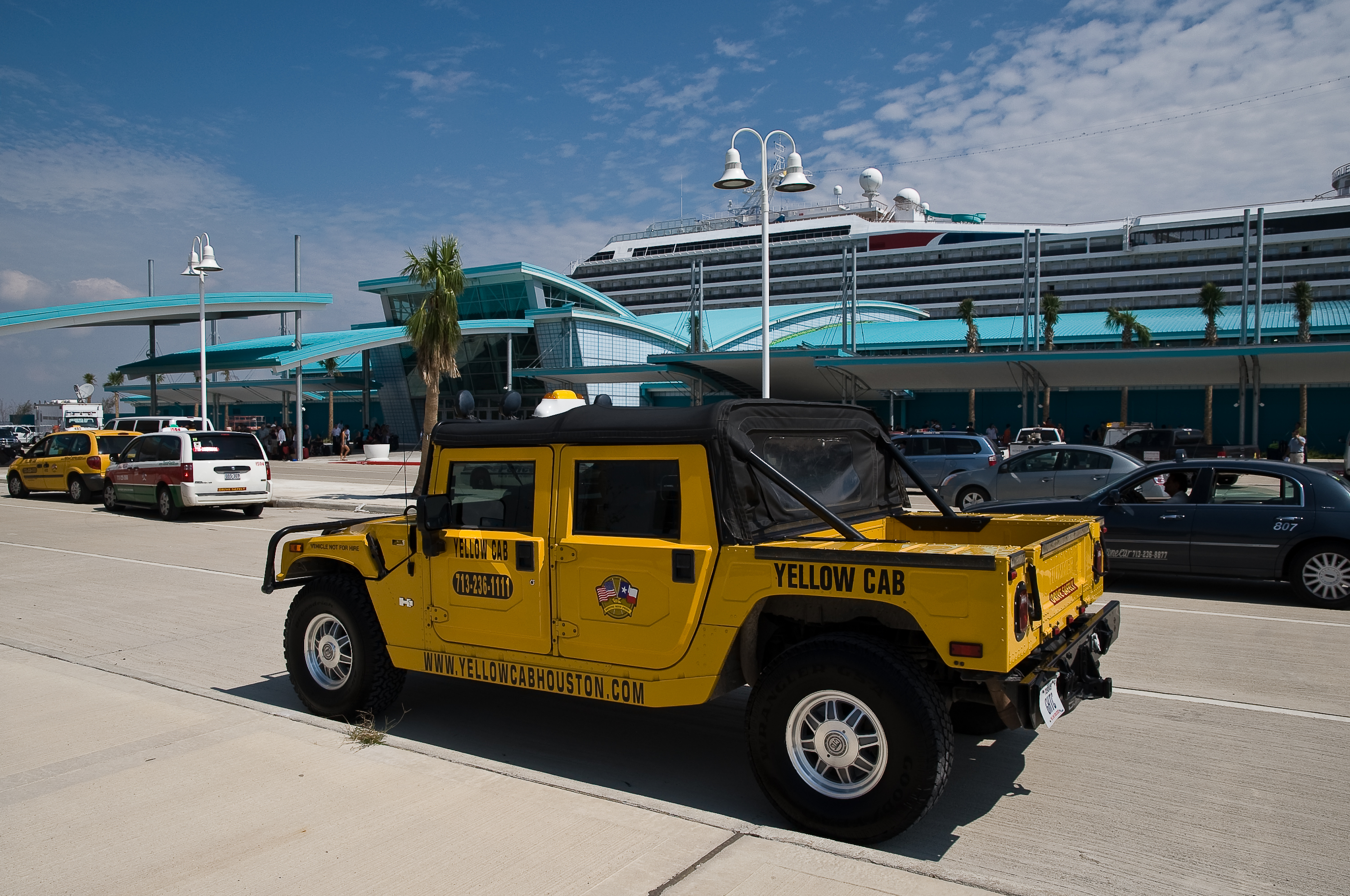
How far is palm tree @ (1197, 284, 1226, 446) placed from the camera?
44.3 metres

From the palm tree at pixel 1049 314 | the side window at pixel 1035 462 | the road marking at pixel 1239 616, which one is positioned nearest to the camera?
the road marking at pixel 1239 616

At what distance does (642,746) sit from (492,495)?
65.7 inches

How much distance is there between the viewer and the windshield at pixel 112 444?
21812 millimetres

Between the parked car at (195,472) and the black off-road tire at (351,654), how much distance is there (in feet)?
43.9

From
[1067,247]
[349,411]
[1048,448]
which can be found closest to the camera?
[1048,448]

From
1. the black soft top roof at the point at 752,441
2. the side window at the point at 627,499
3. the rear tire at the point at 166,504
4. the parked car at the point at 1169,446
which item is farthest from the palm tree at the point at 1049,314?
the side window at the point at 627,499

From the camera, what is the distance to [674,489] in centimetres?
445

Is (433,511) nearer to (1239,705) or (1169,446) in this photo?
(1239,705)

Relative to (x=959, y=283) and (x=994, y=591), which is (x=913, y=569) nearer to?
(x=994, y=591)

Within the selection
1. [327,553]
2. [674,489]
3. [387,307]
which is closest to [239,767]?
[327,553]

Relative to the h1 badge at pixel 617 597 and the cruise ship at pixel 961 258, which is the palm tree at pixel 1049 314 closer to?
the cruise ship at pixel 961 258

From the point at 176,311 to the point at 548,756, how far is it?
44.5 metres

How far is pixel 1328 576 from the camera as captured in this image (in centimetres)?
915

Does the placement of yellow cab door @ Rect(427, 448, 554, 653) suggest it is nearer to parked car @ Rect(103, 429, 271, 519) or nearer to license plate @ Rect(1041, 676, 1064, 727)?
license plate @ Rect(1041, 676, 1064, 727)
